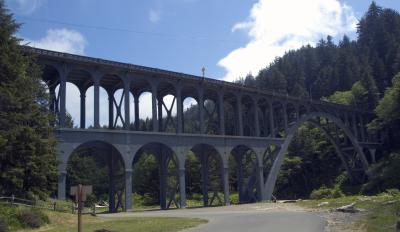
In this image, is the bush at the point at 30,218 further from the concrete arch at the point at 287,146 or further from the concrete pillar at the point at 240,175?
the concrete arch at the point at 287,146

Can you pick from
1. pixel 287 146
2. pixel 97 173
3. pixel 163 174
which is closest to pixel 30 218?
pixel 163 174

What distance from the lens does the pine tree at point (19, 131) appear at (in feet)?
81.8

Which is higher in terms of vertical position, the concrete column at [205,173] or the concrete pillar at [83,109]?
the concrete pillar at [83,109]

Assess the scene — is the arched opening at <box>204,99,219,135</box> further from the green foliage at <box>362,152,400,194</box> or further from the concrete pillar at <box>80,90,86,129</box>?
the green foliage at <box>362,152,400,194</box>

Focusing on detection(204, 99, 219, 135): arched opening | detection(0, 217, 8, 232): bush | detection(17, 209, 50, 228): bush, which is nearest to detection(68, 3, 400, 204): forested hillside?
detection(204, 99, 219, 135): arched opening

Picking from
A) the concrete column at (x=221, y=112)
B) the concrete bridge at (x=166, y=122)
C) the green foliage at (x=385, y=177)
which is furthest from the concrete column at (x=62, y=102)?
the green foliage at (x=385, y=177)

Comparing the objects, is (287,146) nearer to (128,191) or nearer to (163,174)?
(163,174)

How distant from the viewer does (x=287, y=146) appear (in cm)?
6078

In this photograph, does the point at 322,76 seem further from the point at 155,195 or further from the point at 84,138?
the point at 84,138

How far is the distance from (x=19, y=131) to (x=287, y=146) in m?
41.9

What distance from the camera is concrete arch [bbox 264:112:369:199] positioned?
56931mm

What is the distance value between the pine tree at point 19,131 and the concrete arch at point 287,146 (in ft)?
110

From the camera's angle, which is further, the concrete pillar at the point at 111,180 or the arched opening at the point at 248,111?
the arched opening at the point at 248,111

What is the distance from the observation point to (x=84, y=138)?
40.1 meters
